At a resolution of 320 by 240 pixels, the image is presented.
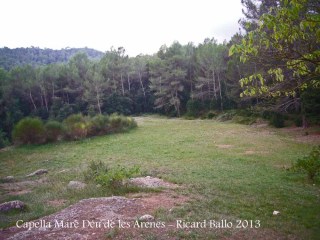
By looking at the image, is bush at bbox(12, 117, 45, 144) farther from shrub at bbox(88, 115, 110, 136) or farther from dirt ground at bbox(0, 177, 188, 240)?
dirt ground at bbox(0, 177, 188, 240)

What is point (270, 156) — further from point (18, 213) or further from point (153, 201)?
point (18, 213)

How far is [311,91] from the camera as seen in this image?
22.0m

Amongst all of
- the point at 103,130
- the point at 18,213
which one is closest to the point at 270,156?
the point at 18,213

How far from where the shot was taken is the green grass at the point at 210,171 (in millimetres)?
7738

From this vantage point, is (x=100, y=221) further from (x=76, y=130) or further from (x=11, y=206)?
(x=76, y=130)

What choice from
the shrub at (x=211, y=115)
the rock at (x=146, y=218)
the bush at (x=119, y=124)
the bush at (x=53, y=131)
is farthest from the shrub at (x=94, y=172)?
the shrub at (x=211, y=115)

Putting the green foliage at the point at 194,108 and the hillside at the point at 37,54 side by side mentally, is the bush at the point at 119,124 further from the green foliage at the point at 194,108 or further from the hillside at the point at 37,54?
the hillside at the point at 37,54

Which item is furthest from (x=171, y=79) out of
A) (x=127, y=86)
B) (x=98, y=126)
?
(x=98, y=126)

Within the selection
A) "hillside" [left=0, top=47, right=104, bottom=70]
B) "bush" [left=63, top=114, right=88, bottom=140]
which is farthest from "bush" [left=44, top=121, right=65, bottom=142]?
"hillside" [left=0, top=47, right=104, bottom=70]

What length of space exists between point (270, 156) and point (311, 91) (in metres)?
9.23

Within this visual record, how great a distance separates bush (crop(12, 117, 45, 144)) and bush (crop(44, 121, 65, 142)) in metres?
0.44

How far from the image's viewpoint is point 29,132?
2680 centimetres

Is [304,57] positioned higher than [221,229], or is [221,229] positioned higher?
[304,57]

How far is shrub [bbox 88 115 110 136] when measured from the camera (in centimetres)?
2912
